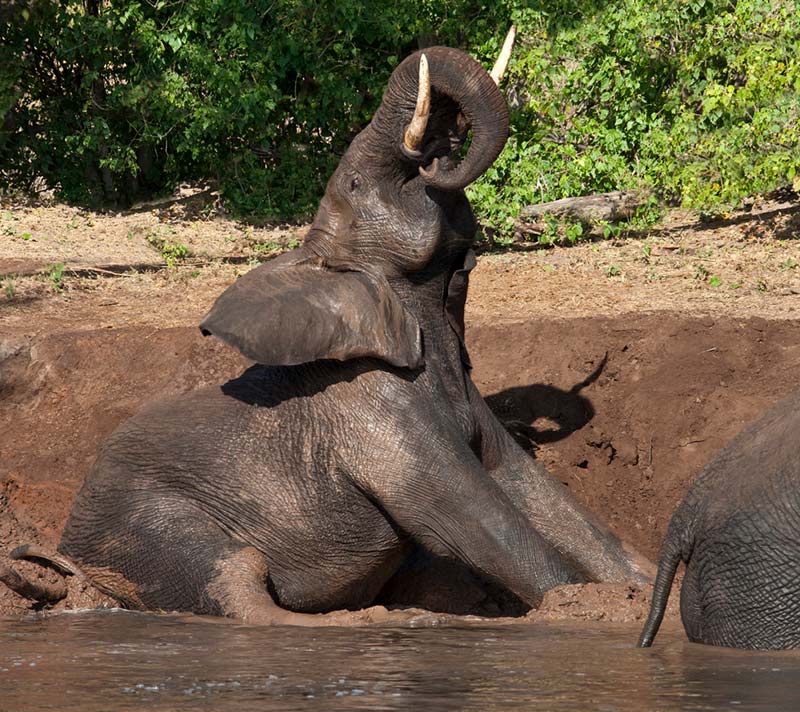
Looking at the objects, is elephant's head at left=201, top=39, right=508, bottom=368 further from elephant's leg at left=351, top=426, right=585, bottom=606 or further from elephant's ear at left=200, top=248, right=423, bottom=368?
elephant's leg at left=351, top=426, right=585, bottom=606

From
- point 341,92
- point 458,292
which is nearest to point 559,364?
point 458,292

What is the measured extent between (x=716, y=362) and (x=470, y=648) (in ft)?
12.6

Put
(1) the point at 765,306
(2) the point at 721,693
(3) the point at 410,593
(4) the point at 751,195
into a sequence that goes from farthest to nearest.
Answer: (4) the point at 751,195, (1) the point at 765,306, (3) the point at 410,593, (2) the point at 721,693

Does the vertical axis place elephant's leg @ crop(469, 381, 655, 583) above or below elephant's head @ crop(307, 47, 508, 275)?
below

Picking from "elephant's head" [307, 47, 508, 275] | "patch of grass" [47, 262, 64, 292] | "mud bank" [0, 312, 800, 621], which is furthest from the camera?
"patch of grass" [47, 262, 64, 292]

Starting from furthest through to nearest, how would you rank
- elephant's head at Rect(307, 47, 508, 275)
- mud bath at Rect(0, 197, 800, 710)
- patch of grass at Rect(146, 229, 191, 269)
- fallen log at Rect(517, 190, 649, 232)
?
1. fallen log at Rect(517, 190, 649, 232)
2. patch of grass at Rect(146, 229, 191, 269)
3. elephant's head at Rect(307, 47, 508, 275)
4. mud bath at Rect(0, 197, 800, 710)

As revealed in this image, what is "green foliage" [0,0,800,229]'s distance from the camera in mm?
13695

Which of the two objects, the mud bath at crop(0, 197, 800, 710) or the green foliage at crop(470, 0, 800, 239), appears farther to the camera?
the green foliage at crop(470, 0, 800, 239)

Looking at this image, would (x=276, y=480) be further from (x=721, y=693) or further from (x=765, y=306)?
(x=765, y=306)

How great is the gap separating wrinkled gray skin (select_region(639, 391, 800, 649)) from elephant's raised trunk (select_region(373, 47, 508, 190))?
6.27 ft

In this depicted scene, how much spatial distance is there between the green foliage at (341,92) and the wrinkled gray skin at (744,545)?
7.28m

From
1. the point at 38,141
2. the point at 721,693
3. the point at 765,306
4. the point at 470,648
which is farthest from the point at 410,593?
the point at 38,141

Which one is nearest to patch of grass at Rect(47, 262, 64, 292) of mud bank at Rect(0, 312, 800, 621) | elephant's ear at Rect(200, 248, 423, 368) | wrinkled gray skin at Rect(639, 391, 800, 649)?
mud bank at Rect(0, 312, 800, 621)

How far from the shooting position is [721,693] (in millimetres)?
5102
